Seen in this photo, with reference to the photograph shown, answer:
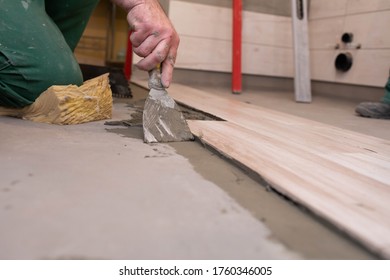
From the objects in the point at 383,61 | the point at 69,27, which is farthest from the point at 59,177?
the point at 383,61

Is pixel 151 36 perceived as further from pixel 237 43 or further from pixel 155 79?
pixel 237 43

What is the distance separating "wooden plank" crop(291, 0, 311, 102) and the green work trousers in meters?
1.73

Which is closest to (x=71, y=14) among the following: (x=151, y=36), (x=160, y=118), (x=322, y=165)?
(x=151, y=36)

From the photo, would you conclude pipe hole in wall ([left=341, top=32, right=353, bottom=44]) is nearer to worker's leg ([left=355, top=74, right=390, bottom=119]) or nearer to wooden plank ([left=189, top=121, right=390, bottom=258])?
worker's leg ([left=355, top=74, right=390, bottom=119])

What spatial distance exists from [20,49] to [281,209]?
923mm

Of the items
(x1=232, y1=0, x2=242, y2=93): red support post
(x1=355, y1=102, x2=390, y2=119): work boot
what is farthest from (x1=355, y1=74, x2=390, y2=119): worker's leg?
(x1=232, y1=0, x2=242, y2=93): red support post

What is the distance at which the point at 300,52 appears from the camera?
Result: 2.54m

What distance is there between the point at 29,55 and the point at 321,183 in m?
0.92

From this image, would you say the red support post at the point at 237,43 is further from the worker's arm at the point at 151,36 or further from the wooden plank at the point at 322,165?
the worker's arm at the point at 151,36

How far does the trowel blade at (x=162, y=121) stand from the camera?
0.94 meters

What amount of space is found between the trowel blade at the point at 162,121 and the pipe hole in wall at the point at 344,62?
205 cm

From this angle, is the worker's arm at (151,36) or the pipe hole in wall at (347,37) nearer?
the worker's arm at (151,36)

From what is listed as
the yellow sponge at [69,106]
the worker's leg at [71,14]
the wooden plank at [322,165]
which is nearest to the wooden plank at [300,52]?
the wooden plank at [322,165]
